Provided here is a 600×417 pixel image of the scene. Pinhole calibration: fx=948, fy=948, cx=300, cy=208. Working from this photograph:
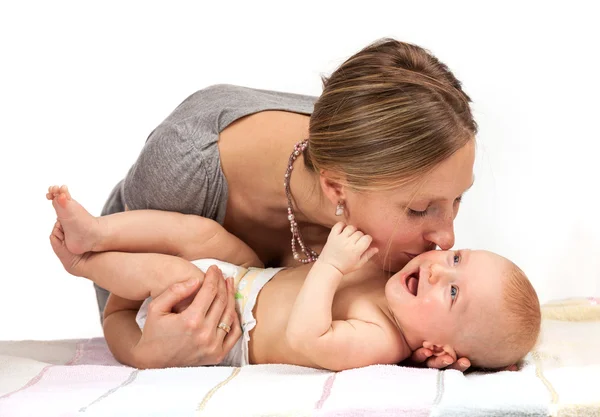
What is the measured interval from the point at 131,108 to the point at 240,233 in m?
1.16

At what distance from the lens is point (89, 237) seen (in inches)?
83.1

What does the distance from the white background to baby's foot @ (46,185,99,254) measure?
116 cm

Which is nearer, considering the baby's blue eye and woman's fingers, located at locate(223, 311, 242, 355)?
the baby's blue eye

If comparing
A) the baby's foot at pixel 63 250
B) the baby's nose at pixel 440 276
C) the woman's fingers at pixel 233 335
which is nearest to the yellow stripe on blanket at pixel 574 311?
the baby's nose at pixel 440 276

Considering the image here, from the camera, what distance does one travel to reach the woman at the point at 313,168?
1841 millimetres

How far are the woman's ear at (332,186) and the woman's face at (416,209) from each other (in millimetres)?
17

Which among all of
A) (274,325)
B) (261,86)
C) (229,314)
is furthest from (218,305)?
(261,86)

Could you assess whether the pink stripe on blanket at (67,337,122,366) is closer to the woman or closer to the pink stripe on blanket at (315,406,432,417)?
the woman

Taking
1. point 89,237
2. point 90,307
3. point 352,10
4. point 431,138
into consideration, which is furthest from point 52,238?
point 352,10

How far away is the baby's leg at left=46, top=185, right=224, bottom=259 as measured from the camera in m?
2.10

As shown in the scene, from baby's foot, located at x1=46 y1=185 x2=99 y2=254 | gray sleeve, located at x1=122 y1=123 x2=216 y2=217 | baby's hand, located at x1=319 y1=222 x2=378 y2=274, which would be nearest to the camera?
baby's hand, located at x1=319 y1=222 x2=378 y2=274

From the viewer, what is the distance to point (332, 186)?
196 centimetres

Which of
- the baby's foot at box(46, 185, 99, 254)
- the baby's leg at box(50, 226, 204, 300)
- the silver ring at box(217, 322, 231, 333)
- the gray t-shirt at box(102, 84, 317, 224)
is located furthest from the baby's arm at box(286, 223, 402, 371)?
the baby's foot at box(46, 185, 99, 254)

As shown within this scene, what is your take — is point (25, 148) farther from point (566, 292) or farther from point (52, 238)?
point (566, 292)
